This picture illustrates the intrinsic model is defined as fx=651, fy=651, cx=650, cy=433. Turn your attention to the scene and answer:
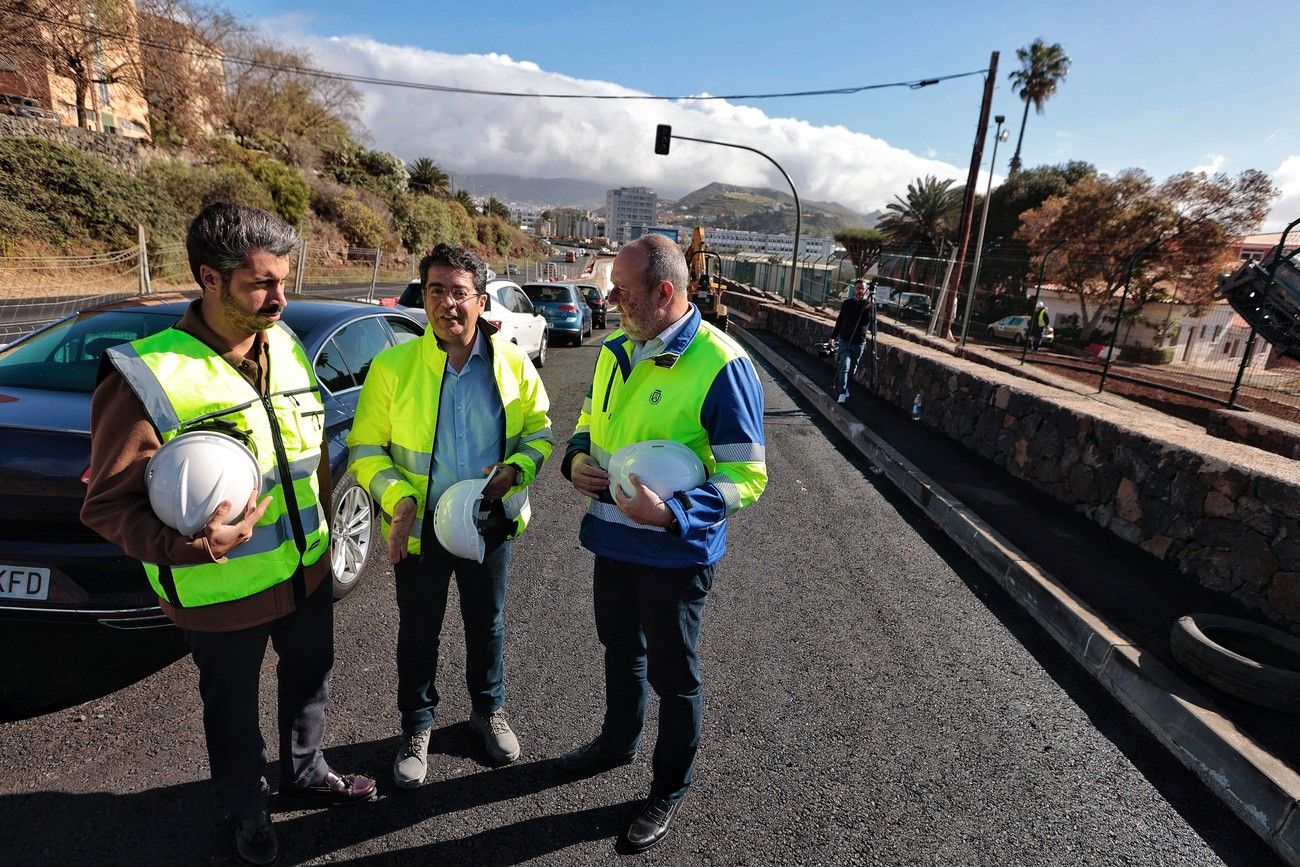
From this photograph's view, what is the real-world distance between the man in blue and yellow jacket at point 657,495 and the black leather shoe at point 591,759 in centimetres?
31

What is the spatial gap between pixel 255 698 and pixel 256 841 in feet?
1.58

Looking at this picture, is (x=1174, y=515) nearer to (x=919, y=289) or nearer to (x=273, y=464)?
(x=273, y=464)

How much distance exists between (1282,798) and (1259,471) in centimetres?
223

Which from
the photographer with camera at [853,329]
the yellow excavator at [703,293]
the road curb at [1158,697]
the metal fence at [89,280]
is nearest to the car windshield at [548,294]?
the yellow excavator at [703,293]

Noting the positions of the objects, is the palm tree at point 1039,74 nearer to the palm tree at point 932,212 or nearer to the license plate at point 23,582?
the palm tree at point 932,212

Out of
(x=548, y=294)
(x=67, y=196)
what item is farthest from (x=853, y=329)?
(x=67, y=196)

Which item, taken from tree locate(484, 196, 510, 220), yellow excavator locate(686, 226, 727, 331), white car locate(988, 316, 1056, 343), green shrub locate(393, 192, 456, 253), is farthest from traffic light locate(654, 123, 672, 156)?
tree locate(484, 196, 510, 220)

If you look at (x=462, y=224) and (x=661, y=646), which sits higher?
(x=462, y=224)

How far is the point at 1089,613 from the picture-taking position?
380cm

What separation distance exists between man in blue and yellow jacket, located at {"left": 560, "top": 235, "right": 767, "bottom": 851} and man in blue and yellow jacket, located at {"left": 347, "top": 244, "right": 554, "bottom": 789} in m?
0.30

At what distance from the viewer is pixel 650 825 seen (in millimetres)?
2320

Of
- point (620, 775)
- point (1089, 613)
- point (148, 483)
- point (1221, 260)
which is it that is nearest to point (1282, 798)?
point (1089, 613)

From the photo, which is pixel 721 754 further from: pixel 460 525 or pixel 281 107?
pixel 281 107

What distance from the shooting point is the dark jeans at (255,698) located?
79.4 inches
